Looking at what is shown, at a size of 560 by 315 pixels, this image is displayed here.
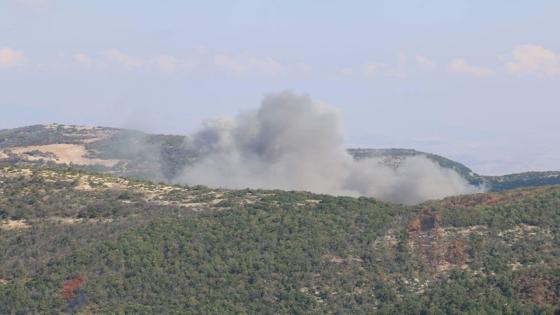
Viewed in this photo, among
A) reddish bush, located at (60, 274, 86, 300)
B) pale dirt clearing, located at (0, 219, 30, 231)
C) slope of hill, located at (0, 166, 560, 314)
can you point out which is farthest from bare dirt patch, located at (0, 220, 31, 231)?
reddish bush, located at (60, 274, 86, 300)

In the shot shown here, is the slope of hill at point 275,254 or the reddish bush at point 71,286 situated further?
the reddish bush at point 71,286

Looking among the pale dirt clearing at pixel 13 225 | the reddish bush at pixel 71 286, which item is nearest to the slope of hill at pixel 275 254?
the reddish bush at pixel 71 286

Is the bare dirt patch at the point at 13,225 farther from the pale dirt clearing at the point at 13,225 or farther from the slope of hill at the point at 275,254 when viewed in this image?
the slope of hill at the point at 275,254

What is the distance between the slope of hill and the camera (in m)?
113

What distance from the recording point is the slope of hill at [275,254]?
113 m

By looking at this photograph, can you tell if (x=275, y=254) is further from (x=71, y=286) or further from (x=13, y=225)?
(x=13, y=225)

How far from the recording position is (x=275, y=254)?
419 feet

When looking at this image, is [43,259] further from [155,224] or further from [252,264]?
[252,264]

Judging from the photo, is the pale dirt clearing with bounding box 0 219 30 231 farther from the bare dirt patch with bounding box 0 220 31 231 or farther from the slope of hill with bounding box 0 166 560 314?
the slope of hill with bounding box 0 166 560 314

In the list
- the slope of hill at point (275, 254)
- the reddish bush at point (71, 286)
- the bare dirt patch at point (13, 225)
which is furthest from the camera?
the bare dirt patch at point (13, 225)

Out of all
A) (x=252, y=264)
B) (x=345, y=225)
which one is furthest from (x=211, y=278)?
(x=345, y=225)

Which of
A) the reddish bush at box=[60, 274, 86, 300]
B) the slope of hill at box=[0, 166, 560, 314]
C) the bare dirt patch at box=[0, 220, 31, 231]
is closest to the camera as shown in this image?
the slope of hill at box=[0, 166, 560, 314]

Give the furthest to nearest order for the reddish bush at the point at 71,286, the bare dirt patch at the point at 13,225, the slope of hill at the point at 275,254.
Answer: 1. the bare dirt patch at the point at 13,225
2. the reddish bush at the point at 71,286
3. the slope of hill at the point at 275,254

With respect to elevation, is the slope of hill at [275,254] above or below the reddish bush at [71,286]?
above
